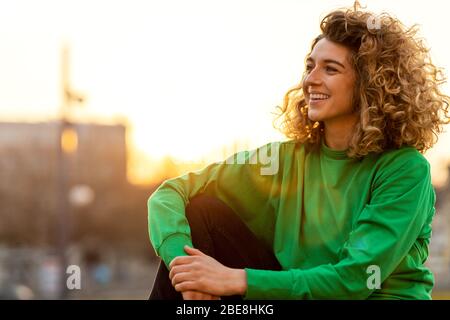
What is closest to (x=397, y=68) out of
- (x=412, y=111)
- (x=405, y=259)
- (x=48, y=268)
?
(x=412, y=111)

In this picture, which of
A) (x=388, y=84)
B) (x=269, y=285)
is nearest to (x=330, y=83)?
(x=388, y=84)

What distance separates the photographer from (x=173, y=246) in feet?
11.2

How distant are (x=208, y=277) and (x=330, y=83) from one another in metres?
0.89

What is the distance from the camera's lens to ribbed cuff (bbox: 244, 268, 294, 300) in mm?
3199

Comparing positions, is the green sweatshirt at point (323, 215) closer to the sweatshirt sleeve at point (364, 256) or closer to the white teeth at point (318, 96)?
the sweatshirt sleeve at point (364, 256)

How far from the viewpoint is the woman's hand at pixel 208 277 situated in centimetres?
320

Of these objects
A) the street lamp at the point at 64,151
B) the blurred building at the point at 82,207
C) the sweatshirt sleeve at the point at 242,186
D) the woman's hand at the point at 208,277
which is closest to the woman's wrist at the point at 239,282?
the woman's hand at the point at 208,277

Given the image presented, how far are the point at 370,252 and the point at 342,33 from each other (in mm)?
893

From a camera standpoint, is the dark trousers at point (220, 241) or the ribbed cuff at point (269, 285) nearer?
the ribbed cuff at point (269, 285)

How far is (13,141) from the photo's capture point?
38156 mm

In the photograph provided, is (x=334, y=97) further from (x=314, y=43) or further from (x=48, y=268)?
(x=48, y=268)

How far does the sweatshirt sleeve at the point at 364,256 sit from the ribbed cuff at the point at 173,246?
0.98 feet

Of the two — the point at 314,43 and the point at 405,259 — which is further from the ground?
the point at 314,43

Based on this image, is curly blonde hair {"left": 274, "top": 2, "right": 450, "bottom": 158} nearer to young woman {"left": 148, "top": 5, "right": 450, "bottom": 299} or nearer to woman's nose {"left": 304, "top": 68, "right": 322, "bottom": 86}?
young woman {"left": 148, "top": 5, "right": 450, "bottom": 299}
